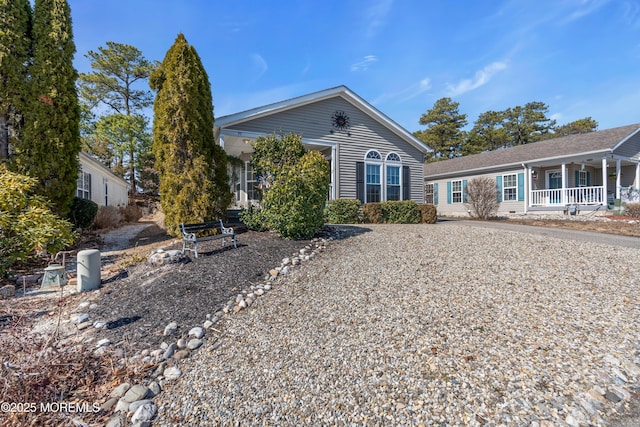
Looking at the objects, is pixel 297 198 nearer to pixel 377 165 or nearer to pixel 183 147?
pixel 183 147

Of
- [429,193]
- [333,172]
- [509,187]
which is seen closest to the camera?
[333,172]

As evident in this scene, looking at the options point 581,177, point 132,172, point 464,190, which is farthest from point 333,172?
point 132,172

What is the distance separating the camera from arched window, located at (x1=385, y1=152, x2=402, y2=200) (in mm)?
13180

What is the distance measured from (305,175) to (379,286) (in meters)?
3.06

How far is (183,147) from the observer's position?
22.8 feet

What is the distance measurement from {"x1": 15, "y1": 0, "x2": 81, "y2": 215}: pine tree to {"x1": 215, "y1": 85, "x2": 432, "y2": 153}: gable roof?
Result: 3961 millimetres

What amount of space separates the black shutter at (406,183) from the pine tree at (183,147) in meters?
8.81

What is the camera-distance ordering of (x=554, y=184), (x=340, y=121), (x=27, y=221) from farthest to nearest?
(x=554, y=184), (x=340, y=121), (x=27, y=221)

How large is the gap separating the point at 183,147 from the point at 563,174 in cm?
1756

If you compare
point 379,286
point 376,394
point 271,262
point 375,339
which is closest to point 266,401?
point 376,394

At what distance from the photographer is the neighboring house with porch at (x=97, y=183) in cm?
1320

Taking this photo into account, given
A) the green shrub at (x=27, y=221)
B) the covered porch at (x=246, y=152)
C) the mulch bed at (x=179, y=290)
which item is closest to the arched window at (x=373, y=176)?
the covered porch at (x=246, y=152)

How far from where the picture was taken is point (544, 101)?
35.0 m

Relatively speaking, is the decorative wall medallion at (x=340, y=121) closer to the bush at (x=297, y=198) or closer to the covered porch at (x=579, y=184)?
the bush at (x=297, y=198)
